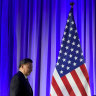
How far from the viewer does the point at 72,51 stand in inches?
122

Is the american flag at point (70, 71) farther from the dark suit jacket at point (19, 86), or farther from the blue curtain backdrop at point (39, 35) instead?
the dark suit jacket at point (19, 86)

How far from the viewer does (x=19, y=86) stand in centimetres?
238

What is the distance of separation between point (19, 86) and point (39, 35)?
1302mm

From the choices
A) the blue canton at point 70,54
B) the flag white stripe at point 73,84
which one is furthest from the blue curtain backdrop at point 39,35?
the flag white stripe at point 73,84

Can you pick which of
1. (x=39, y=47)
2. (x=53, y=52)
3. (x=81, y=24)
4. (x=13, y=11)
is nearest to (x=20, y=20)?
(x=13, y=11)

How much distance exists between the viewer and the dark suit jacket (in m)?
2.37

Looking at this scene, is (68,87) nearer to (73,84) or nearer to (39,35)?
(73,84)

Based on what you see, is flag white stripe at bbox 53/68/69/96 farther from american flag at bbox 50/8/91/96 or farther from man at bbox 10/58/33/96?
man at bbox 10/58/33/96

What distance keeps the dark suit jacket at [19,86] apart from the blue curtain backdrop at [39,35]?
925mm

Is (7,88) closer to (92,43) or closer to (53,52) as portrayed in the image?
(53,52)

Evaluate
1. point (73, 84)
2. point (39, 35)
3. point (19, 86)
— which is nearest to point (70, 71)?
point (73, 84)

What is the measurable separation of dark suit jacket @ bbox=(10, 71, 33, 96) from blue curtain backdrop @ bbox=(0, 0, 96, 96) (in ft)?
3.03

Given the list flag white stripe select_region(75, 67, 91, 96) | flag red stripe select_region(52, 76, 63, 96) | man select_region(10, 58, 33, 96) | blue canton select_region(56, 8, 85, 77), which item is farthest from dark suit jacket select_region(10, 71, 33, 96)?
flag white stripe select_region(75, 67, 91, 96)

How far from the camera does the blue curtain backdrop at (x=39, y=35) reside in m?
3.39
